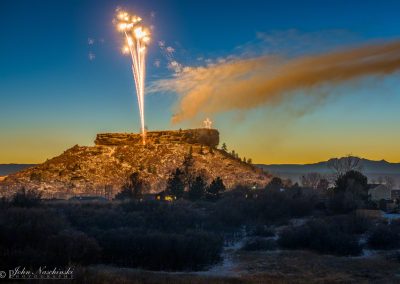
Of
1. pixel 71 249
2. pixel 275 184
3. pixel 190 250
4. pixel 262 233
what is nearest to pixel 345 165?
pixel 275 184

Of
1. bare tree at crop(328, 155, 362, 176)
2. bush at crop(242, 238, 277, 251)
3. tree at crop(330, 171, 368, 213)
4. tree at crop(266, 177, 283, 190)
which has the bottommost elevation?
bush at crop(242, 238, 277, 251)

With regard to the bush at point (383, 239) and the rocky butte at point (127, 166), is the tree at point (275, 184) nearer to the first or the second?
the rocky butte at point (127, 166)

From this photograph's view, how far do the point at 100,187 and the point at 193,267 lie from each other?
3066 inches

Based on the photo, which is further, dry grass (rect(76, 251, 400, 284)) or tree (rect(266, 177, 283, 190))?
tree (rect(266, 177, 283, 190))

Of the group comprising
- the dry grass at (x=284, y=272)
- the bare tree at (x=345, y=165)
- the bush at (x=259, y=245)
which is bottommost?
the dry grass at (x=284, y=272)

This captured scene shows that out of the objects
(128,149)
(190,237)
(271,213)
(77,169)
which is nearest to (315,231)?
(190,237)

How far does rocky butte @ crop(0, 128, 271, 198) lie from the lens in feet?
340

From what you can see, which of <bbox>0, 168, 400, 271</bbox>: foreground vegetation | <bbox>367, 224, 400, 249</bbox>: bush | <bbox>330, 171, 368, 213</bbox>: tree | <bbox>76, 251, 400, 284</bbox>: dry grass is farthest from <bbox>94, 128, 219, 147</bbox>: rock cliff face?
<bbox>76, 251, 400, 284</bbox>: dry grass

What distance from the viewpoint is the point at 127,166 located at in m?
116

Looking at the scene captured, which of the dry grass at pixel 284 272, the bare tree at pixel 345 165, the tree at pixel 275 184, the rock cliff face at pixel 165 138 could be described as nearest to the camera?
the dry grass at pixel 284 272

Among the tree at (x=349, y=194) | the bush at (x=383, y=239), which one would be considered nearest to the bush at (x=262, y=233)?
the bush at (x=383, y=239)

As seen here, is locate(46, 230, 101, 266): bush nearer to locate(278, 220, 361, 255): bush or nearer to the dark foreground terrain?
the dark foreground terrain

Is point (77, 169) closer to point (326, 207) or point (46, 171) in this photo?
point (46, 171)

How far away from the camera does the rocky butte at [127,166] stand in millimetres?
103500
